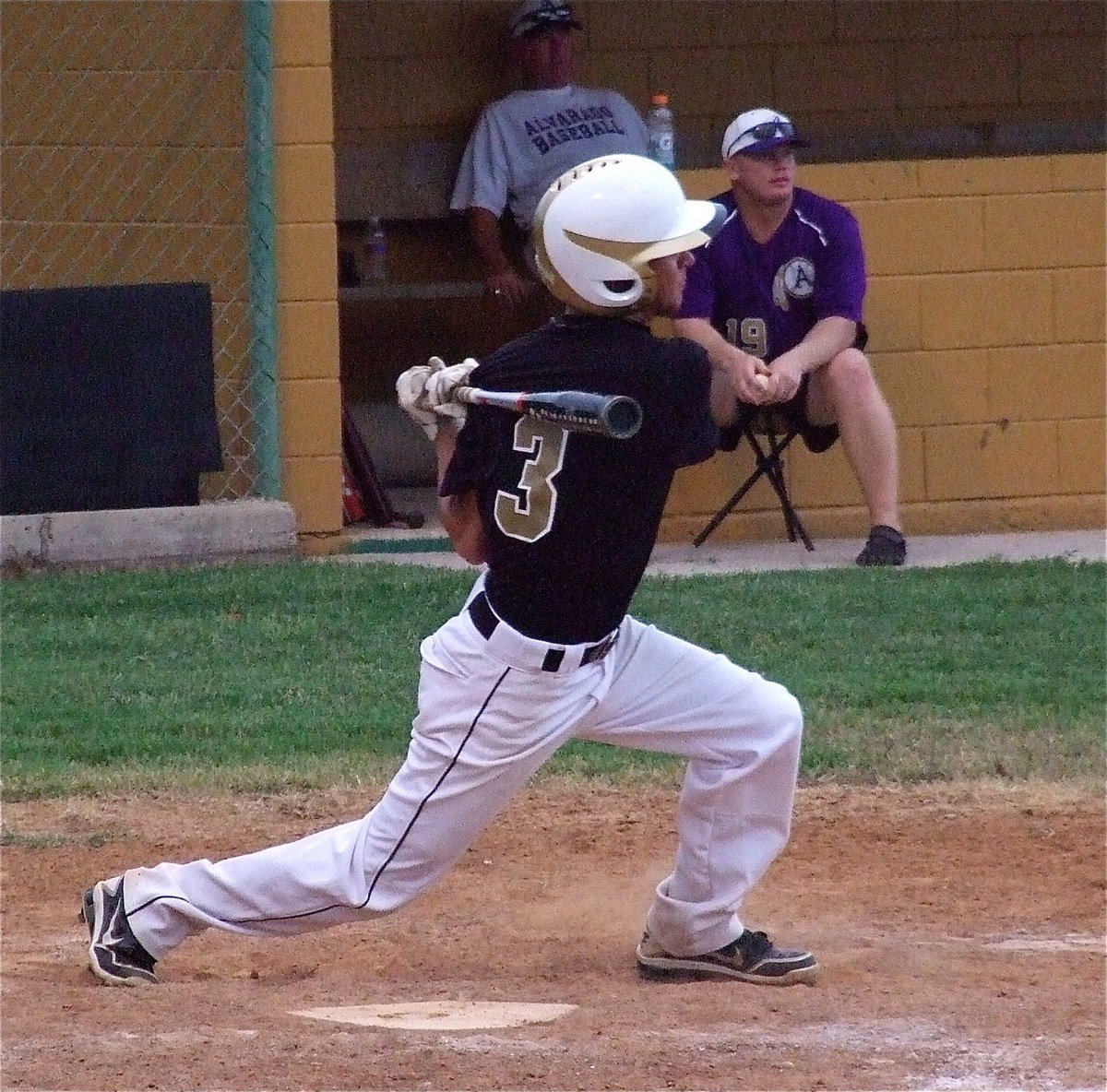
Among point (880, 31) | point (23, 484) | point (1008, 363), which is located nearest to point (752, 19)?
point (880, 31)

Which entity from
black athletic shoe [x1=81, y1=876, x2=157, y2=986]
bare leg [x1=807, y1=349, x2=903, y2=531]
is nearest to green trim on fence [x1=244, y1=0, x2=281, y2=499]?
bare leg [x1=807, y1=349, x2=903, y2=531]

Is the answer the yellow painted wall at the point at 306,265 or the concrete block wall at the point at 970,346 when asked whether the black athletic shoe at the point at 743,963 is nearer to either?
the yellow painted wall at the point at 306,265

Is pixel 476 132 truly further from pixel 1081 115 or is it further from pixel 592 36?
pixel 1081 115

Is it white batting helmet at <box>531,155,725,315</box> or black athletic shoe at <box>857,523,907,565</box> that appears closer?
white batting helmet at <box>531,155,725,315</box>

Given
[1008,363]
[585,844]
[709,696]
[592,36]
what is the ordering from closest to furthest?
[709,696], [585,844], [1008,363], [592,36]

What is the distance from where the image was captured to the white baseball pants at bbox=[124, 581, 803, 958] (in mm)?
3836

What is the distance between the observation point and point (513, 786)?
3.92 meters

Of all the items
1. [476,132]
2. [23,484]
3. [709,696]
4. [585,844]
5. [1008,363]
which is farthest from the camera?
[476,132]

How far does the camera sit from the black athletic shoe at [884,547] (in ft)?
26.6

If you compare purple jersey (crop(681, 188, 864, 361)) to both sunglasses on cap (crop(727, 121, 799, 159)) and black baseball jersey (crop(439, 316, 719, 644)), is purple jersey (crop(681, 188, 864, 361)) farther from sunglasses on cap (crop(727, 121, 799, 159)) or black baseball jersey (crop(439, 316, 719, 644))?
black baseball jersey (crop(439, 316, 719, 644))

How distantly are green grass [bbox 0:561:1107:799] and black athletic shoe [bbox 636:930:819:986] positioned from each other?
4.87 ft

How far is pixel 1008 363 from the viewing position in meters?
9.16

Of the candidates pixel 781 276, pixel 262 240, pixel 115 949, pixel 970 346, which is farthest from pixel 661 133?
pixel 115 949

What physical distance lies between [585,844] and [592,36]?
695 cm
